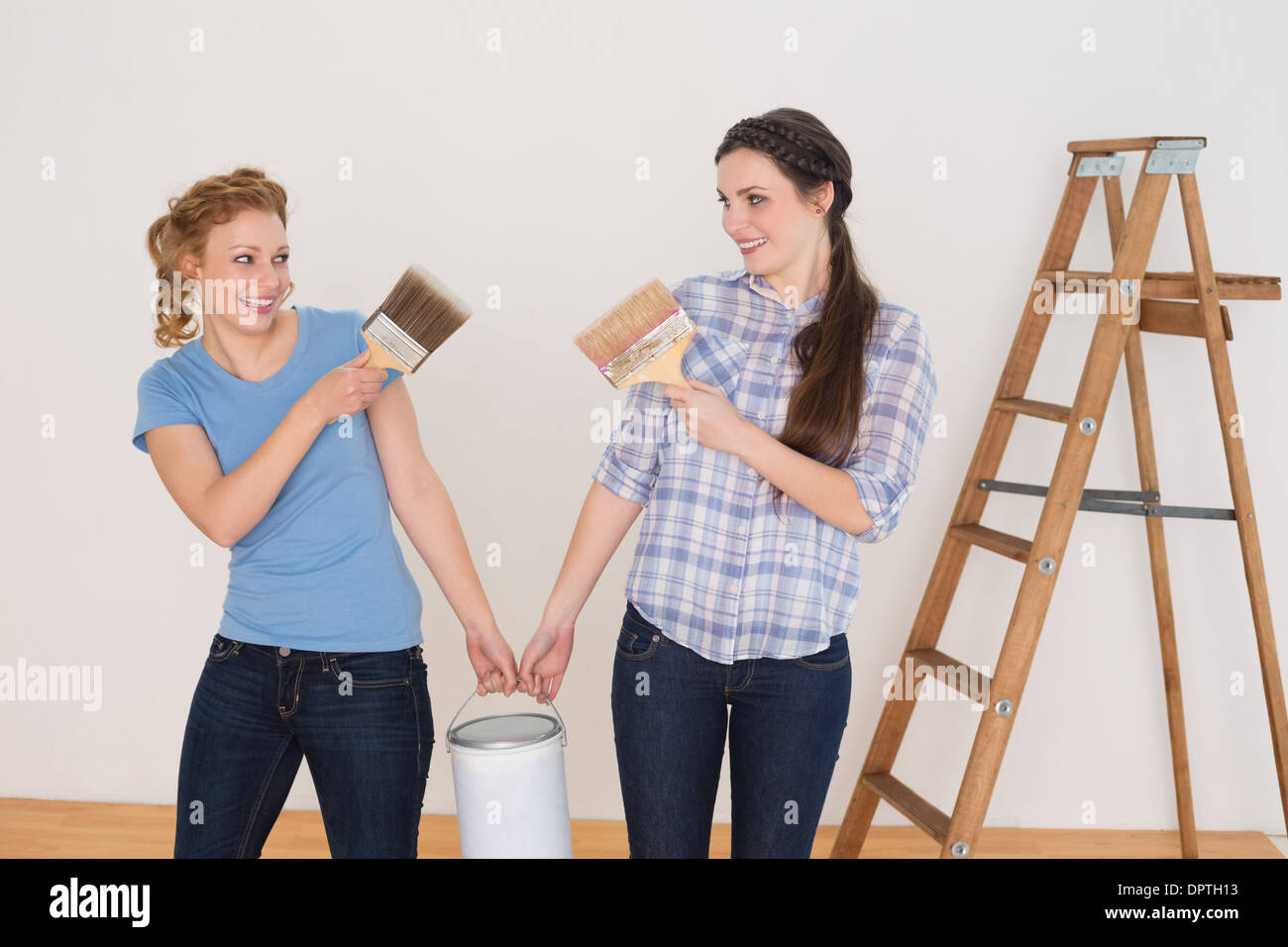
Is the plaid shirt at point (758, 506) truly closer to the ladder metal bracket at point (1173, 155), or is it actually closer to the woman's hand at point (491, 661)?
the woman's hand at point (491, 661)

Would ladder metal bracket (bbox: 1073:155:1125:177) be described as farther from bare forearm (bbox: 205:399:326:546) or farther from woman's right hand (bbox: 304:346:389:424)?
bare forearm (bbox: 205:399:326:546)

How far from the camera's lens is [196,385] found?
1.68 meters

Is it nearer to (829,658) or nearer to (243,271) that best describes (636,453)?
(829,658)

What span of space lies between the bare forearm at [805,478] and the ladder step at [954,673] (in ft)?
3.21

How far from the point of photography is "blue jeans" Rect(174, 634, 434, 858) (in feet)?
5.19

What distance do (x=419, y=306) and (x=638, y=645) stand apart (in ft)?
2.02

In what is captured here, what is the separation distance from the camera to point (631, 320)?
5.35 ft

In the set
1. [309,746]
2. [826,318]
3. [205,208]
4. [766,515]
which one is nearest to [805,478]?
[766,515]

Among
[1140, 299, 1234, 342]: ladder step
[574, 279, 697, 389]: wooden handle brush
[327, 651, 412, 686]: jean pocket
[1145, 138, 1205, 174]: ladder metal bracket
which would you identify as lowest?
[327, 651, 412, 686]: jean pocket

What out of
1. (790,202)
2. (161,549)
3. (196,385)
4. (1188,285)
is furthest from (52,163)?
(1188,285)

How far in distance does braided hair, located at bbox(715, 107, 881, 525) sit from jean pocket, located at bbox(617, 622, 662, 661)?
281 millimetres

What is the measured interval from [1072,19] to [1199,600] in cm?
156

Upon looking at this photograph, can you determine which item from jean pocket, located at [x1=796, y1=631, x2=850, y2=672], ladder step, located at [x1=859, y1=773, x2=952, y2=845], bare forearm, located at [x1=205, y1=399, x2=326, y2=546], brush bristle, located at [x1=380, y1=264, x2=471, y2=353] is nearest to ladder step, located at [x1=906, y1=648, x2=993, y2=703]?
ladder step, located at [x1=859, y1=773, x2=952, y2=845]

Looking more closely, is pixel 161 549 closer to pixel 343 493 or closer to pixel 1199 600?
pixel 343 493
